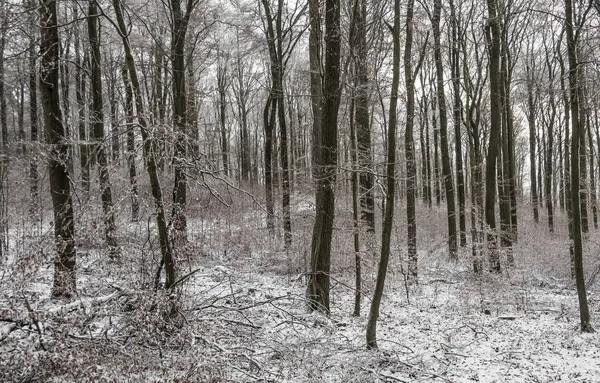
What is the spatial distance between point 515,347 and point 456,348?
1.10 metres

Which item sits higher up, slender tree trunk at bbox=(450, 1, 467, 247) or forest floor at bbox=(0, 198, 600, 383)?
slender tree trunk at bbox=(450, 1, 467, 247)

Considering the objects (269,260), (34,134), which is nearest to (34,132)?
(34,134)

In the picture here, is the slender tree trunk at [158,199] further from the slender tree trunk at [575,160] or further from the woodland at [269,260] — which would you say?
the slender tree trunk at [575,160]

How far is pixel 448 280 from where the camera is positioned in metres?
12.7

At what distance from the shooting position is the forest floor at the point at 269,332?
4.54 m

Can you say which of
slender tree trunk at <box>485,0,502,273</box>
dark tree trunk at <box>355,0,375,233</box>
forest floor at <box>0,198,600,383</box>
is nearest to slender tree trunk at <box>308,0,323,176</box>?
dark tree trunk at <box>355,0,375,233</box>

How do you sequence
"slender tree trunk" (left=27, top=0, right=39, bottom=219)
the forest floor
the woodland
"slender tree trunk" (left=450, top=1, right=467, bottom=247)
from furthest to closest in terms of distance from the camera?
"slender tree trunk" (left=450, top=1, right=467, bottom=247)
"slender tree trunk" (left=27, top=0, right=39, bottom=219)
the woodland
the forest floor

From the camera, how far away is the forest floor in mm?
4543

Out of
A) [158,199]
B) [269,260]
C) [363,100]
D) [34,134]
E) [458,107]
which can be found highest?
[458,107]

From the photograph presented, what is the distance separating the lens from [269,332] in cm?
641

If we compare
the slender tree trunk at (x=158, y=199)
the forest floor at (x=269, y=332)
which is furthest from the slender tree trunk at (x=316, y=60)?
the slender tree trunk at (x=158, y=199)

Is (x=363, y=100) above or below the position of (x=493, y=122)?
above

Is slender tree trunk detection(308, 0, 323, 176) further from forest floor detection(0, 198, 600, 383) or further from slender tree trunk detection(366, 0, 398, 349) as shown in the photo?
forest floor detection(0, 198, 600, 383)

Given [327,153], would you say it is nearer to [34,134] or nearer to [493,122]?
[493,122]
